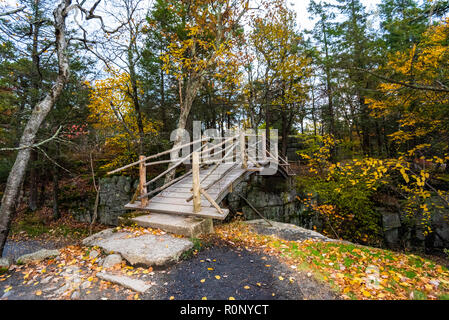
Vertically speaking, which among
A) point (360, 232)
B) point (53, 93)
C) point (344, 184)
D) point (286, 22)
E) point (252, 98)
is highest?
point (286, 22)

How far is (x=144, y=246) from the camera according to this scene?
3.55 metres

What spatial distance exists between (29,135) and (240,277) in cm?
582

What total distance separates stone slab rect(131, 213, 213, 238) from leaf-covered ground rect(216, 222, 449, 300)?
22.5 inches

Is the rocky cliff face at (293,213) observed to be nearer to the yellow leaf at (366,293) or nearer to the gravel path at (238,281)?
the gravel path at (238,281)

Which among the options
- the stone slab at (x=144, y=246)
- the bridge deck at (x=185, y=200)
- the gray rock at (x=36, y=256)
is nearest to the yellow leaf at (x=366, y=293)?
the bridge deck at (x=185, y=200)

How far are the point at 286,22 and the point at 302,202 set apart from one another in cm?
1141

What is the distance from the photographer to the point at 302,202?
1066 centimetres

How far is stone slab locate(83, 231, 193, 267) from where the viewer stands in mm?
3203

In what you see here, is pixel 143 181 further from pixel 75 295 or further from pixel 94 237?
pixel 75 295

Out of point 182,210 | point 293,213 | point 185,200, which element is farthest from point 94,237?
point 293,213

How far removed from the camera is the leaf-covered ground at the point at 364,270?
266cm
